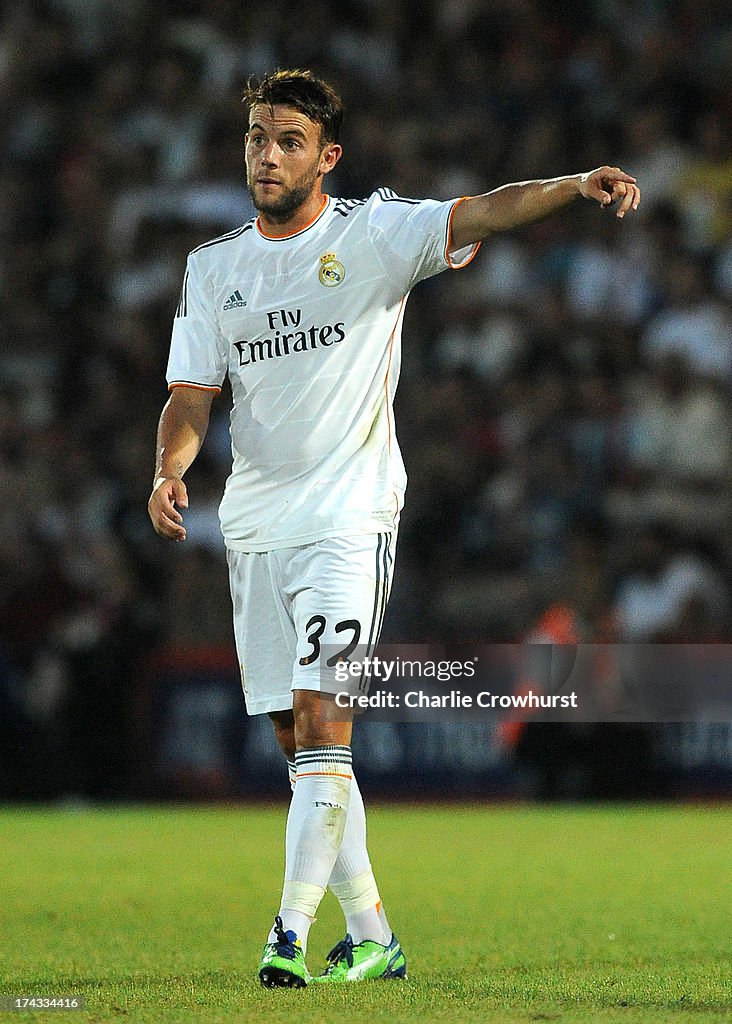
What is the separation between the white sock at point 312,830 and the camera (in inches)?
178

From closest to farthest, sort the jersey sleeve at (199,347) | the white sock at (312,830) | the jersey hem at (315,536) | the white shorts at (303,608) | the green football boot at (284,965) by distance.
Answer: the green football boot at (284,965), the white sock at (312,830), the white shorts at (303,608), the jersey hem at (315,536), the jersey sleeve at (199,347)

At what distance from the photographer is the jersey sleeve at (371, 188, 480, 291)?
15.4ft

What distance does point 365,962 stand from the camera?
15.7 ft

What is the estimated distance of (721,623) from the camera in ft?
35.8

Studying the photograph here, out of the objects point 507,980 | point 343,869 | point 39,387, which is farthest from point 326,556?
point 39,387

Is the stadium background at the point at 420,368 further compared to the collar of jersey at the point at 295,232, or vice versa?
the stadium background at the point at 420,368

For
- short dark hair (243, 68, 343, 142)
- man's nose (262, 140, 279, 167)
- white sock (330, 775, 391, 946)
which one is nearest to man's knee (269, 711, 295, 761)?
white sock (330, 775, 391, 946)

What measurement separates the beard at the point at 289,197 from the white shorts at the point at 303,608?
964 mm

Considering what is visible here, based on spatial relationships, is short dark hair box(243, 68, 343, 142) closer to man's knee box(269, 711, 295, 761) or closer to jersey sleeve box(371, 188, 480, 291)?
jersey sleeve box(371, 188, 480, 291)

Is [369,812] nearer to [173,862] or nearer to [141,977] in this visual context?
[173,862]

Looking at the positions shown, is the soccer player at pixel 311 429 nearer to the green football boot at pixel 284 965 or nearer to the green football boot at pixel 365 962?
the green football boot at pixel 365 962

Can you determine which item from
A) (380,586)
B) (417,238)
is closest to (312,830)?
(380,586)

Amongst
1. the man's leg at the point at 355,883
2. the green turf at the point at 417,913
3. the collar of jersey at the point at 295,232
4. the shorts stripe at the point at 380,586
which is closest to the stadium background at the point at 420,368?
the green turf at the point at 417,913

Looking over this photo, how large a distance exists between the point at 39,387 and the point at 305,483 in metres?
8.74
